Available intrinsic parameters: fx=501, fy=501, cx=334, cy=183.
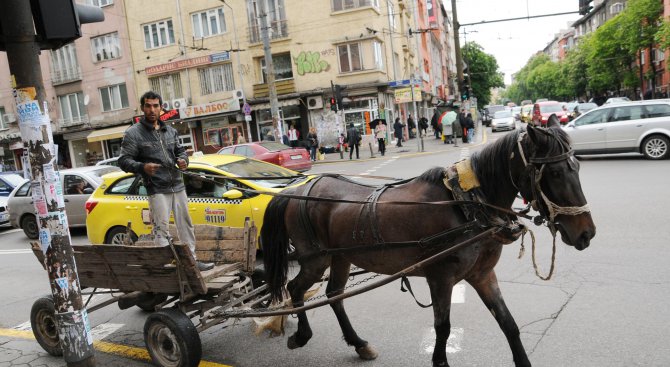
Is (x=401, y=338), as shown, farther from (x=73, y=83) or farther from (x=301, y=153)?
(x=73, y=83)

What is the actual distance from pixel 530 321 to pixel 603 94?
2981 inches

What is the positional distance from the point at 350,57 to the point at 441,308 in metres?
28.3

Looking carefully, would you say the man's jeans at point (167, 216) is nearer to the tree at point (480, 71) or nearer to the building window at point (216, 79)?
the building window at point (216, 79)

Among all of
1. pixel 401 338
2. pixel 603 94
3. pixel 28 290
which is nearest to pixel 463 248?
pixel 401 338

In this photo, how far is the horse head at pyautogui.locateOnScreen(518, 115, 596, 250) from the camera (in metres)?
3.18

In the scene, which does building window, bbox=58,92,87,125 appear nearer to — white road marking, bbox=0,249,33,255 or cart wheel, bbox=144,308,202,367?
white road marking, bbox=0,249,33,255

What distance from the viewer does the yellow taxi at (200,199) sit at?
7478 mm

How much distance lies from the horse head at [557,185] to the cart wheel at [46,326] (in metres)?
4.67

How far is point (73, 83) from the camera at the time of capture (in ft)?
123

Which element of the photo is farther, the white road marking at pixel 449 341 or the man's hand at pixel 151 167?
the man's hand at pixel 151 167

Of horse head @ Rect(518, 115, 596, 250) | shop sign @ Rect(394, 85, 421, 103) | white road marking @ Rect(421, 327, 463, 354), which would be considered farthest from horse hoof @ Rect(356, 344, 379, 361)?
shop sign @ Rect(394, 85, 421, 103)

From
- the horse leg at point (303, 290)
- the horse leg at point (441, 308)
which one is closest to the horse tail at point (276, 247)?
the horse leg at point (303, 290)

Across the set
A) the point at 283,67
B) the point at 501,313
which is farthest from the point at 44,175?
the point at 283,67

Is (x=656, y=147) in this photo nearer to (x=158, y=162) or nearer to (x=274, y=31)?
(x=158, y=162)
